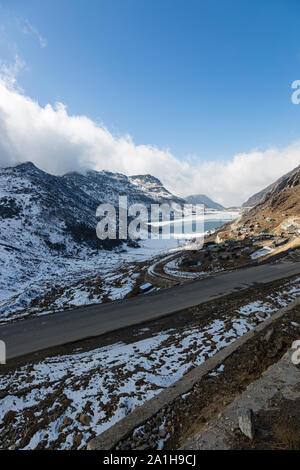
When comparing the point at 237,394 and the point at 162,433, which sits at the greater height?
the point at 237,394

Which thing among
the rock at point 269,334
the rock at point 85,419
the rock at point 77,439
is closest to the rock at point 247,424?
the rock at point 77,439

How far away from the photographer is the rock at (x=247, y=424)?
3957 millimetres

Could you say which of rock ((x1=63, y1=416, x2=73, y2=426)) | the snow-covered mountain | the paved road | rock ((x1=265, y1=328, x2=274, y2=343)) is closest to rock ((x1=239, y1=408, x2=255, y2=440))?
rock ((x1=63, y1=416, x2=73, y2=426))

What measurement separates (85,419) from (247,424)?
4.28 m

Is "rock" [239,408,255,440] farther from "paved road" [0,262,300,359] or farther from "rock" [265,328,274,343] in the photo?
"paved road" [0,262,300,359]

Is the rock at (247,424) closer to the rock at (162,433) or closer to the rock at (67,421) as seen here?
the rock at (162,433)

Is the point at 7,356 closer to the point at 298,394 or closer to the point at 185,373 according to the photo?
the point at 185,373

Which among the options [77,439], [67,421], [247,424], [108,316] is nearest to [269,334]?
[247,424]

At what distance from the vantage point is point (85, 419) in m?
5.51

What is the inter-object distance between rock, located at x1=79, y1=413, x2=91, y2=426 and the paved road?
7.17 meters

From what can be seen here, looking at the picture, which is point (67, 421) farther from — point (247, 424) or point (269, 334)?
point (269, 334)

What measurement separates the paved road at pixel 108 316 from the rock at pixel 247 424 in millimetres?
10162

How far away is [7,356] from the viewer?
10.9 meters
